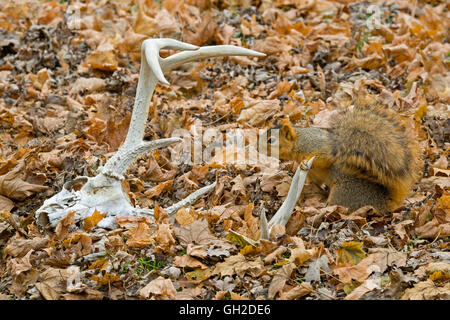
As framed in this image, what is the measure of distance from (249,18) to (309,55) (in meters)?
1.14

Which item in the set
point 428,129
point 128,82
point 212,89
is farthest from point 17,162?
point 428,129

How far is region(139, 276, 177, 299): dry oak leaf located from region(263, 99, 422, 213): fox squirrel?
59.3 inches

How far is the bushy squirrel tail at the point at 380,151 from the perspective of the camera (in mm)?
3826

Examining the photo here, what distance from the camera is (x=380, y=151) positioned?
3.84 meters

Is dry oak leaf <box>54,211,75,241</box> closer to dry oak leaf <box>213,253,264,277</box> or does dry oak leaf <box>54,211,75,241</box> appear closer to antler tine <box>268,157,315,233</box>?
dry oak leaf <box>213,253,264,277</box>

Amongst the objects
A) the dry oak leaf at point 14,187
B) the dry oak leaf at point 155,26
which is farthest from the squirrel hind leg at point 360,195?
the dry oak leaf at point 155,26

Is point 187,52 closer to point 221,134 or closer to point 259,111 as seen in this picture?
point 221,134

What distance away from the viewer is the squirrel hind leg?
3.92 m

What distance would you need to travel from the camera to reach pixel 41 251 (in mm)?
3398

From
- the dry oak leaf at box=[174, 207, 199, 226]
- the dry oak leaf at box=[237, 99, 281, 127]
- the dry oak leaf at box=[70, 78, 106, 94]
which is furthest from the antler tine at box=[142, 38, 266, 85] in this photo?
the dry oak leaf at box=[70, 78, 106, 94]

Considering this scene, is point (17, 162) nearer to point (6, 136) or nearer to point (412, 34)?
point (6, 136)

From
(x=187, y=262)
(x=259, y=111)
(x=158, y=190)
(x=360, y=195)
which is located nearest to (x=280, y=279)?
(x=187, y=262)

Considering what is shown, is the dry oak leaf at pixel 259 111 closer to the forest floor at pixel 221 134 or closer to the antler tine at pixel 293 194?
the forest floor at pixel 221 134

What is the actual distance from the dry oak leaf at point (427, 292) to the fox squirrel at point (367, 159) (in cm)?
108
